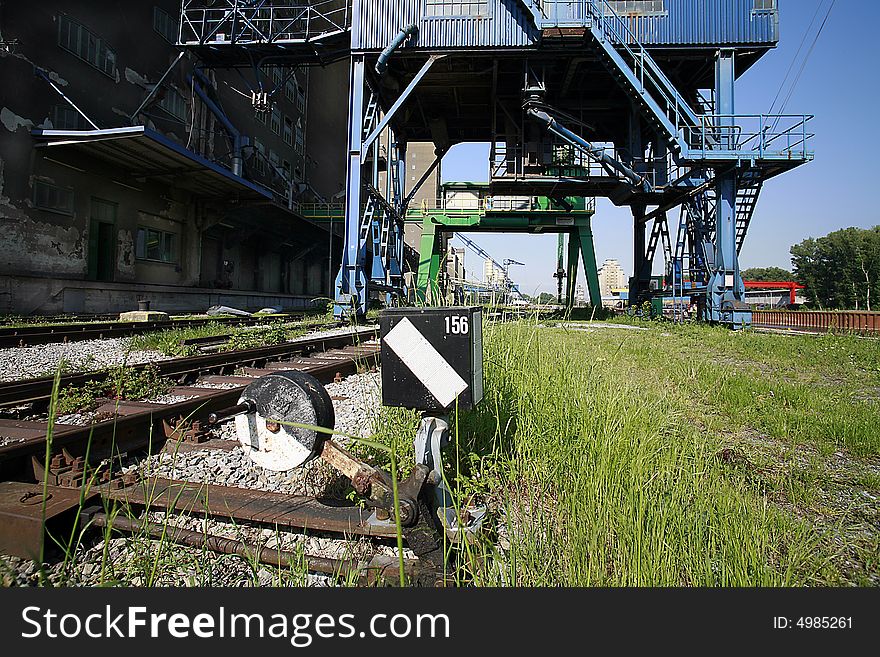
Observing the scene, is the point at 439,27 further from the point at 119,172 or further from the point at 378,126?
the point at 119,172

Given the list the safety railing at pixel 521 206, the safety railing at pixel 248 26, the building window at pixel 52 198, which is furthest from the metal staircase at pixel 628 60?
the building window at pixel 52 198

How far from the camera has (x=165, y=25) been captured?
20.0 m

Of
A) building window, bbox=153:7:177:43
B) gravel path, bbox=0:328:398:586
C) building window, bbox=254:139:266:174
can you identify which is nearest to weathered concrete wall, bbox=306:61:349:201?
building window, bbox=254:139:266:174

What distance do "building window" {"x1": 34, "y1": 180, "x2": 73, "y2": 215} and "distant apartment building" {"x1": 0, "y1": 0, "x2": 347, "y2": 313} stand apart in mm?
38

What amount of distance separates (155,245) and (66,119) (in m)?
→ 5.11

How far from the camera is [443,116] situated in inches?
761

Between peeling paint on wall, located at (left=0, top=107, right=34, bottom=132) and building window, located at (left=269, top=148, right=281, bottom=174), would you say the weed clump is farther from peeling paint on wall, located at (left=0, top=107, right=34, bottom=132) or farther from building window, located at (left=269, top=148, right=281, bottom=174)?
building window, located at (left=269, top=148, right=281, bottom=174)

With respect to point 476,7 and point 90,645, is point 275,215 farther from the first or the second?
point 90,645

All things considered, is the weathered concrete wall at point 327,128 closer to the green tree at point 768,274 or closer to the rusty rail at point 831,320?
the rusty rail at point 831,320

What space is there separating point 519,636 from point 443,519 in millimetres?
→ 627

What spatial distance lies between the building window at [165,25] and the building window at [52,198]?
859 cm

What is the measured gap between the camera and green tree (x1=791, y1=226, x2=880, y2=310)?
2249 inches

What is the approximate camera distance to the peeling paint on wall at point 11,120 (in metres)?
13.5

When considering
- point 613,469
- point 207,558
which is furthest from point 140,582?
point 613,469
